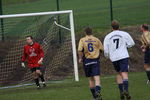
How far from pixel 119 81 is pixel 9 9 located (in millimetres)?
15365

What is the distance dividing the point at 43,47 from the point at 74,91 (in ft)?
11.8

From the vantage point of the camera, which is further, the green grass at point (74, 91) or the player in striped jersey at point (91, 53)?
the green grass at point (74, 91)

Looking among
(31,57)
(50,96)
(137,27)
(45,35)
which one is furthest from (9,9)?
(50,96)

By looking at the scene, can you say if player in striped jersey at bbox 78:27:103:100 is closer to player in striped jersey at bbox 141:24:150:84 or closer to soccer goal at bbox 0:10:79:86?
player in striped jersey at bbox 141:24:150:84

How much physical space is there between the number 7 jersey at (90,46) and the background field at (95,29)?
124 cm

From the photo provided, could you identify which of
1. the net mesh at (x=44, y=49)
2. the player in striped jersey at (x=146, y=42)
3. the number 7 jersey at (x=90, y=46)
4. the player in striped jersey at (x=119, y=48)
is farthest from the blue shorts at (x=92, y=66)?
the net mesh at (x=44, y=49)

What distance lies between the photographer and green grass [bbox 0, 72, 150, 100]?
13742mm

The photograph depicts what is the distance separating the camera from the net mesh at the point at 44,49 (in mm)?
18172

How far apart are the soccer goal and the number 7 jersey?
417 centimetres

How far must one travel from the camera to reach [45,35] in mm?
18297

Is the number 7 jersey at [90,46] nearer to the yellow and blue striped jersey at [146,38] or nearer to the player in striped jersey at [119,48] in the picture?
the player in striped jersey at [119,48]

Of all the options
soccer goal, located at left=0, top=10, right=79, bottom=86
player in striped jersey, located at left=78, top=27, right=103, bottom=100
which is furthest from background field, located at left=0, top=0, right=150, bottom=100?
player in striped jersey, located at left=78, top=27, right=103, bottom=100

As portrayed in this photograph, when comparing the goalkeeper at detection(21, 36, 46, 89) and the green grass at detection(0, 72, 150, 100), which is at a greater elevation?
the goalkeeper at detection(21, 36, 46, 89)

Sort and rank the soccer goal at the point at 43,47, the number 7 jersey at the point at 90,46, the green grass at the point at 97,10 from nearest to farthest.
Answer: the number 7 jersey at the point at 90,46, the soccer goal at the point at 43,47, the green grass at the point at 97,10
